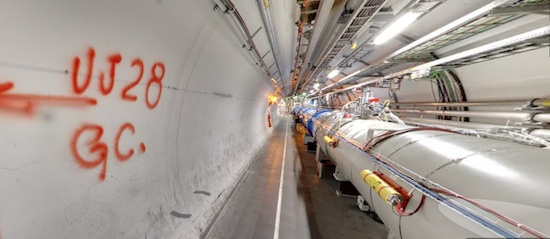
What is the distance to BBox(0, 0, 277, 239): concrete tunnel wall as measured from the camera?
1128 millimetres

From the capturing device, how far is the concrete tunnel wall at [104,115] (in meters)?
1.13

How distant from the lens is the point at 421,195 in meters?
1.49

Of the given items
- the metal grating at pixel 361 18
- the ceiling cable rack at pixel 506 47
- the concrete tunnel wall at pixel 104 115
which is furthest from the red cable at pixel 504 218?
the concrete tunnel wall at pixel 104 115

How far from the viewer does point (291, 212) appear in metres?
3.99

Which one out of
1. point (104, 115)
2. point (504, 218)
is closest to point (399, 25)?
point (504, 218)

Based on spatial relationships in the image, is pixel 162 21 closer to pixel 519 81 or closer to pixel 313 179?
pixel 519 81

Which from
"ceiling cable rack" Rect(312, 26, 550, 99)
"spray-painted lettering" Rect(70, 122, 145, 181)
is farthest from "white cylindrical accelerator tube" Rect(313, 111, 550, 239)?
"spray-painted lettering" Rect(70, 122, 145, 181)

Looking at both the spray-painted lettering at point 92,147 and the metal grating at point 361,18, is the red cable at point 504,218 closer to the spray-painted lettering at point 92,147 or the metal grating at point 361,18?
the metal grating at point 361,18

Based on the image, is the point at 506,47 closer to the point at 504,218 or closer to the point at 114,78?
the point at 504,218

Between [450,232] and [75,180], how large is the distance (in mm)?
2253

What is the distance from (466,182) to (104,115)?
7.85ft

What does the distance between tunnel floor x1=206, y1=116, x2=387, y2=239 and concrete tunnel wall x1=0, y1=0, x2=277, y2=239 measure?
1.86ft

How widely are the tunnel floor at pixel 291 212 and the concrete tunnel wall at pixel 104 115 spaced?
0.57 metres

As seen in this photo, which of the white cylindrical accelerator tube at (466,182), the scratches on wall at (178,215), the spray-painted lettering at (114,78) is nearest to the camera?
the white cylindrical accelerator tube at (466,182)
